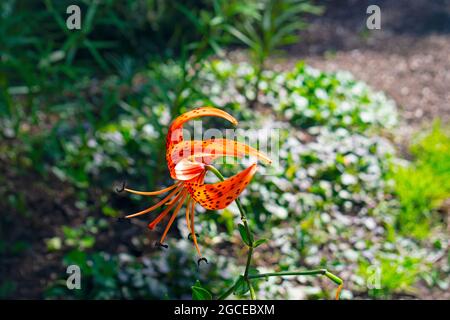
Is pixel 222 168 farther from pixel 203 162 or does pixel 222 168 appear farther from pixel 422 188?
pixel 203 162

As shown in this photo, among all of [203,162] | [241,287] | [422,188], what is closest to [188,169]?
[203,162]

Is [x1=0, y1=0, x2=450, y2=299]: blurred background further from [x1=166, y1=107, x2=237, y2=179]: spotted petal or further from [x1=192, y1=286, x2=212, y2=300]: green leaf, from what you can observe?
[x1=166, y1=107, x2=237, y2=179]: spotted petal

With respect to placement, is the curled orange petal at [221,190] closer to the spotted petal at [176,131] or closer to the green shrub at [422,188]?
the spotted petal at [176,131]

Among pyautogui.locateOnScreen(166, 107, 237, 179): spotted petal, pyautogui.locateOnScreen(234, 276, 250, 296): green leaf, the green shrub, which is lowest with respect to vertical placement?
pyautogui.locateOnScreen(234, 276, 250, 296): green leaf

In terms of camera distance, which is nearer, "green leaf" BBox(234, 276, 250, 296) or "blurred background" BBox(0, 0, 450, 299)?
"green leaf" BBox(234, 276, 250, 296)

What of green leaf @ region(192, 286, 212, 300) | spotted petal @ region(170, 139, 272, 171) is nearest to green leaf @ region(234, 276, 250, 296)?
green leaf @ region(192, 286, 212, 300)

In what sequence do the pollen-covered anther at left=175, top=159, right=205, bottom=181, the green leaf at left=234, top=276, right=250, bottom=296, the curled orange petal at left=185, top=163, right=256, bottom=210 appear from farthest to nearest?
the green leaf at left=234, top=276, right=250, bottom=296
the pollen-covered anther at left=175, top=159, right=205, bottom=181
the curled orange petal at left=185, top=163, right=256, bottom=210

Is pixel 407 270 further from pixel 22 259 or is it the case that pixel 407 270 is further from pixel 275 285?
pixel 22 259

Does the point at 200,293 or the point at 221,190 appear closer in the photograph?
the point at 221,190

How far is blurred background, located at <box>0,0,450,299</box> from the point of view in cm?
253

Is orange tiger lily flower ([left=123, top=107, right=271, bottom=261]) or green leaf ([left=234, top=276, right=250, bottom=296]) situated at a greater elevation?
orange tiger lily flower ([left=123, top=107, right=271, bottom=261])

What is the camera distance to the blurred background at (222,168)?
8.31 ft

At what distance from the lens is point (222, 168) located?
3010 millimetres

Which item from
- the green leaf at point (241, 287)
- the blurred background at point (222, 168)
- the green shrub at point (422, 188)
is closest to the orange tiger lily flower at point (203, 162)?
the green leaf at point (241, 287)
